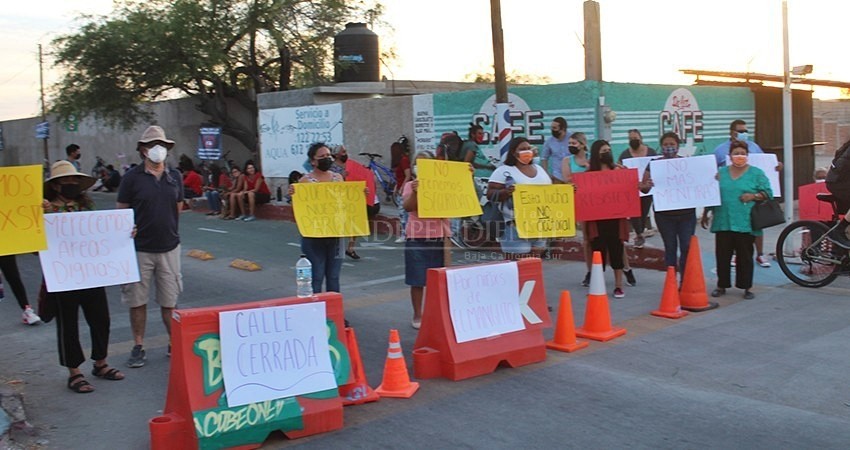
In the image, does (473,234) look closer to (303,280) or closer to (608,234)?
(608,234)

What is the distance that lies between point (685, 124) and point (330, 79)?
13208 millimetres

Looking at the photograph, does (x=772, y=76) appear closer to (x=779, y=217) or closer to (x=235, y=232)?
(x=779, y=217)

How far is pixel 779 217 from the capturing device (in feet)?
29.4

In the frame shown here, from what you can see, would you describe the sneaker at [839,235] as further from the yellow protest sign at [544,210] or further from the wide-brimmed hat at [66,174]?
the wide-brimmed hat at [66,174]

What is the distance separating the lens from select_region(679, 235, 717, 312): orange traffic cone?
28.4 feet

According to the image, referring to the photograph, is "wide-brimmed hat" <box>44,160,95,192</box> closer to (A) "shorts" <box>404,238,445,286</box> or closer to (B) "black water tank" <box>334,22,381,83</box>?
(A) "shorts" <box>404,238,445,286</box>

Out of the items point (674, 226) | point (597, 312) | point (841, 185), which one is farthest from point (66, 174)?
point (841, 185)

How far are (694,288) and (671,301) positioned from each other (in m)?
0.45

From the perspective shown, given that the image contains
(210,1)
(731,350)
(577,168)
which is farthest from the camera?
(210,1)

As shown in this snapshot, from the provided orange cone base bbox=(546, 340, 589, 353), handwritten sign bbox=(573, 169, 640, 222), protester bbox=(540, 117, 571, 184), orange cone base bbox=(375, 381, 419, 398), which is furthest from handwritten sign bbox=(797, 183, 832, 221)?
orange cone base bbox=(375, 381, 419, 398)

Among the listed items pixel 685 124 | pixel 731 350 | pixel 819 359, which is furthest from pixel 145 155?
pixel 685 124

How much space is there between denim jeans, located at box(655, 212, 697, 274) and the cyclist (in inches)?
66.2

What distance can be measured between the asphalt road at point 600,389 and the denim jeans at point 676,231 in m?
0.55

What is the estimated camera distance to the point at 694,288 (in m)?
8.69
